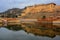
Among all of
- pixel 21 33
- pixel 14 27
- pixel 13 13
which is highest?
pixel 13 13

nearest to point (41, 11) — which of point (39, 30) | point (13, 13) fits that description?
point (39, 30)

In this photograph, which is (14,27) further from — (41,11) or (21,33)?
(41,11)

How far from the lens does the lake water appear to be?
4.65 m

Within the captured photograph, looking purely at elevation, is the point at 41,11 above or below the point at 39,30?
above

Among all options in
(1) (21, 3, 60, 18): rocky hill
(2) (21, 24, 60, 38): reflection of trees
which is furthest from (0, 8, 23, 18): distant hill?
(2) (21, 24, 60, 38): reflection of trees

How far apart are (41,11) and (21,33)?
779 mm

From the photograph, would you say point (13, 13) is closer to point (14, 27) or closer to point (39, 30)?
point (14, 27)

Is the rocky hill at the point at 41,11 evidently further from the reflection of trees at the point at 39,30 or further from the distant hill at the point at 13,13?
the reflection of trees at the point at 39,30

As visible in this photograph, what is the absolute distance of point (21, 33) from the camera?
469 centimetres

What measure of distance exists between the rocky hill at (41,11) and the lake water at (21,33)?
0.37 metres

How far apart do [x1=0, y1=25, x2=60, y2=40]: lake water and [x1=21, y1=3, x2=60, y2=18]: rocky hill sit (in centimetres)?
37

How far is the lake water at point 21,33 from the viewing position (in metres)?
4.65

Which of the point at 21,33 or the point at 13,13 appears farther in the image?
the point at 13,13

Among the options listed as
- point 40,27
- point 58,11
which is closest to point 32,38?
point 40,27
